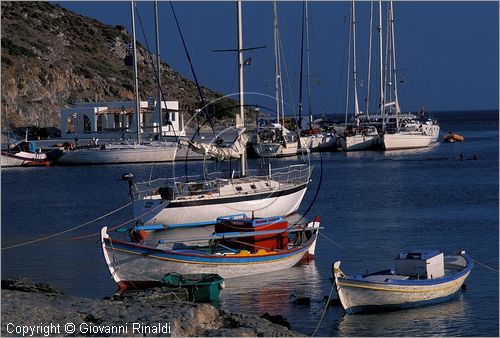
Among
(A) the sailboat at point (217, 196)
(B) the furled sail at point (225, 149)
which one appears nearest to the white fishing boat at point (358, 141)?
(A) the sailboat at point (217, 196)

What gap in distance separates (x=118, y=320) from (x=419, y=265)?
7.30m

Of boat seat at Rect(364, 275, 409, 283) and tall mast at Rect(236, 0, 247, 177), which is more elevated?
tall mast at Rect(236, 0, 247, 177)

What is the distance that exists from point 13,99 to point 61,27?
37.5 meters

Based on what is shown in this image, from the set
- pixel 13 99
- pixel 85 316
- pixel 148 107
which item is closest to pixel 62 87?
pixel 13 99

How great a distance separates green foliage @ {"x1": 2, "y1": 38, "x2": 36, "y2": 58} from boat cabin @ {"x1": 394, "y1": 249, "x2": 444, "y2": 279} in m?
84.4

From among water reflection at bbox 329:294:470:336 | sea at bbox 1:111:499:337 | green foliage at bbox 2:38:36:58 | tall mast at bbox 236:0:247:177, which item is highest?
green foliage at bbox 2:38:36:58

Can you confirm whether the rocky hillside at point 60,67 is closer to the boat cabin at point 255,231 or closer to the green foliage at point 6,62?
the green foliage at point 6,62

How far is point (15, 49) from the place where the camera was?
337 ft

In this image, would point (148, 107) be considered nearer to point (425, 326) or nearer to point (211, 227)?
point (211, 227)

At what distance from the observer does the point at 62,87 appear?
337 feet

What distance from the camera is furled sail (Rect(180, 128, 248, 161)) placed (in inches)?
1302

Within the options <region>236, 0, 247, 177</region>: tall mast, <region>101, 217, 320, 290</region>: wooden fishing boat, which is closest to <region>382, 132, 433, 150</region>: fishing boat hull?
<region>236, 0, 247, 177</region>: tall mast

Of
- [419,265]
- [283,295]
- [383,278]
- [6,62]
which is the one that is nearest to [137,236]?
[283,295]

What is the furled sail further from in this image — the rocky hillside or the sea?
the rocky hillside
